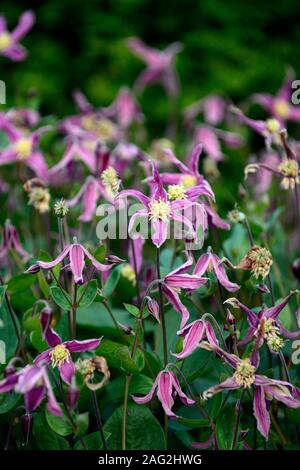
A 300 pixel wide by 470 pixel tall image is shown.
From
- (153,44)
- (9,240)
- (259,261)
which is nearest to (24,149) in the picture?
(9,240)

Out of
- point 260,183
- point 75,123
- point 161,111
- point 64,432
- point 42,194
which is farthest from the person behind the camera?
point 161,111

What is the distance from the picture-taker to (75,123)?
1639mm

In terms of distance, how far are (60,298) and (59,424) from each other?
15cm

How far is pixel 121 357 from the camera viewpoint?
904 millimetres

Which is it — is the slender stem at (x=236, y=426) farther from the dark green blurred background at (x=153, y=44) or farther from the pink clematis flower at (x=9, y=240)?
the dark green blurred background at (x=153, y=44)

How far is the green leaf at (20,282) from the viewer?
3.47 ft

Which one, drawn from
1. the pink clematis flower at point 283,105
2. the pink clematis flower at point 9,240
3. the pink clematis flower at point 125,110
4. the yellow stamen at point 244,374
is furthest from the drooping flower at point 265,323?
the pink clematis flower at point 125,110

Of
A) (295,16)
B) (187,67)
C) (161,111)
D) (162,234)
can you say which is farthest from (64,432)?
(295,16)

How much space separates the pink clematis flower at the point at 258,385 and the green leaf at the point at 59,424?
0.18 m

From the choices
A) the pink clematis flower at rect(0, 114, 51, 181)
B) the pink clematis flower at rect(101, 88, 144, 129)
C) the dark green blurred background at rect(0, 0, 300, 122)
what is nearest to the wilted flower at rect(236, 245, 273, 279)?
the pink clematis flower at rect(0, 114, 51, 181)

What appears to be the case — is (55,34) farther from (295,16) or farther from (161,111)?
(295,16)

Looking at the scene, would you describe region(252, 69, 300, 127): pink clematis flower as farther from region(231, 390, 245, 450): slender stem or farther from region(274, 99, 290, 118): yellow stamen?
region(231, 390, 245, 450): slender stem

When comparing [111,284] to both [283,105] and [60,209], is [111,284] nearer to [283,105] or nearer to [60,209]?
[60,209]

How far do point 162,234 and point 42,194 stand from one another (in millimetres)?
272
